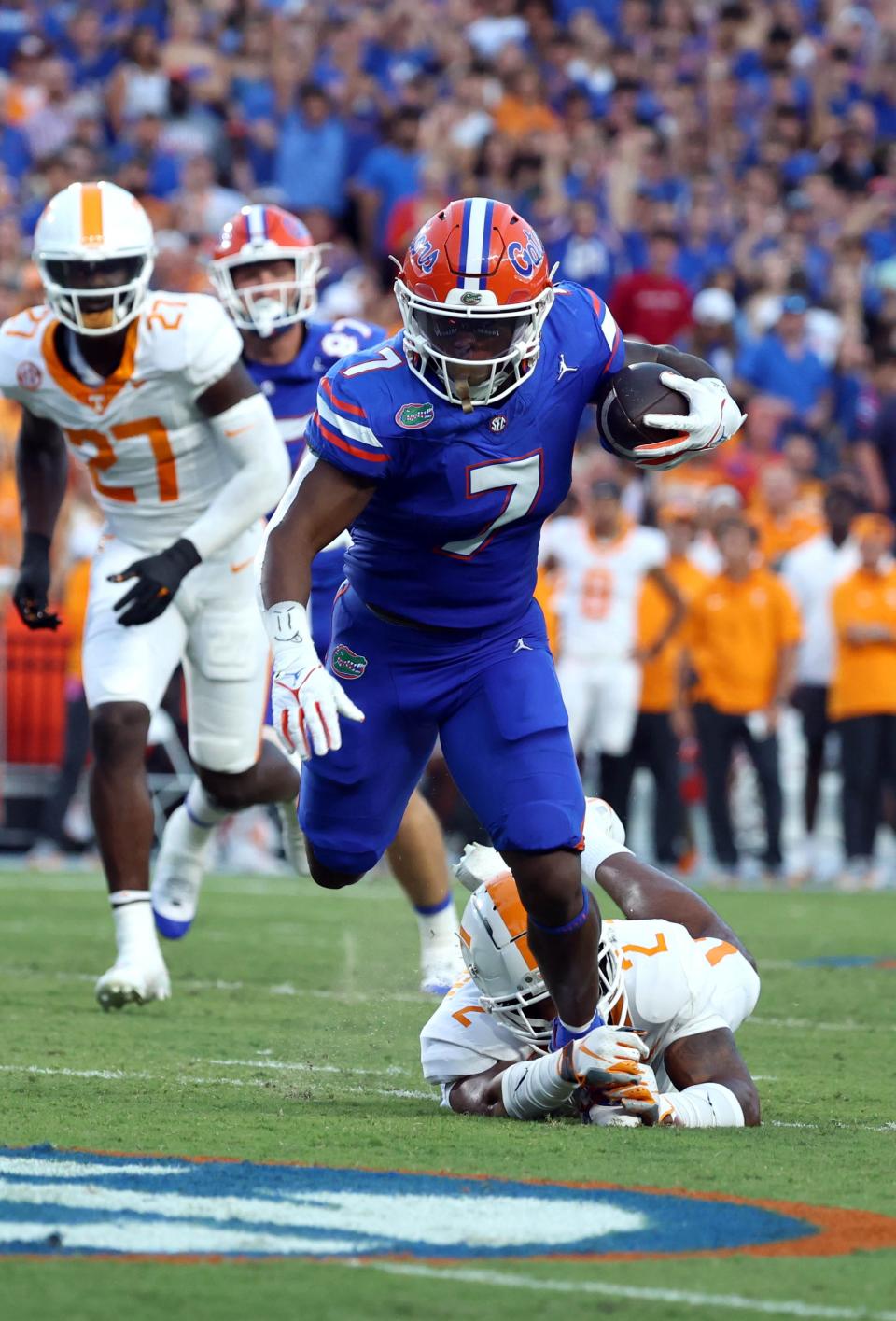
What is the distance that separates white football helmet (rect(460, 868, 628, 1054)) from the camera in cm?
425

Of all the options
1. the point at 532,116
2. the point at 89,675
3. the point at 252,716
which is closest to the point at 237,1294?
the point at 89,675

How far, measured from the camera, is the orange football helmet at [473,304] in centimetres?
414

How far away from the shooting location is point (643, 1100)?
13.4ft

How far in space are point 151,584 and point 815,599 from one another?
264 inches

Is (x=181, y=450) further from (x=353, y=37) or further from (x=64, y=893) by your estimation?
(x=353, y=37)

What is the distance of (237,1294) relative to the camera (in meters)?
2.68

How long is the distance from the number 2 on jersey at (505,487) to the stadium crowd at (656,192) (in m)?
6.78

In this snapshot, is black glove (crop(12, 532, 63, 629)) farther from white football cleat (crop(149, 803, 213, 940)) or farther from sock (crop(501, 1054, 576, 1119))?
sock (crop(501, 1054, 576, 1119))

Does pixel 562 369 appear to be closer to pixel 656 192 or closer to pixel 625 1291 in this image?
pixel 625 1291

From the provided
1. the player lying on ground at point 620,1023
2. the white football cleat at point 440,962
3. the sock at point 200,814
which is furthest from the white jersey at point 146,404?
the player lying on ground at point 620,1023

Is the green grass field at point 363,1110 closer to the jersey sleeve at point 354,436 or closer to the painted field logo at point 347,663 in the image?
the painted field logo at point 347,663

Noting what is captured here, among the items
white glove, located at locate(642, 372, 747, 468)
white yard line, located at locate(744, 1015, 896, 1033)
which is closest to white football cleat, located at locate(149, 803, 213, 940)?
white yard line, located at locate(744, 1015, 896, 1033)

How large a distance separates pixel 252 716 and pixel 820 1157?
3.08 metres

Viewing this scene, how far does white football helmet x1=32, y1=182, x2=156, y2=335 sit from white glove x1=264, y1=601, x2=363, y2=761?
79.9 inches
